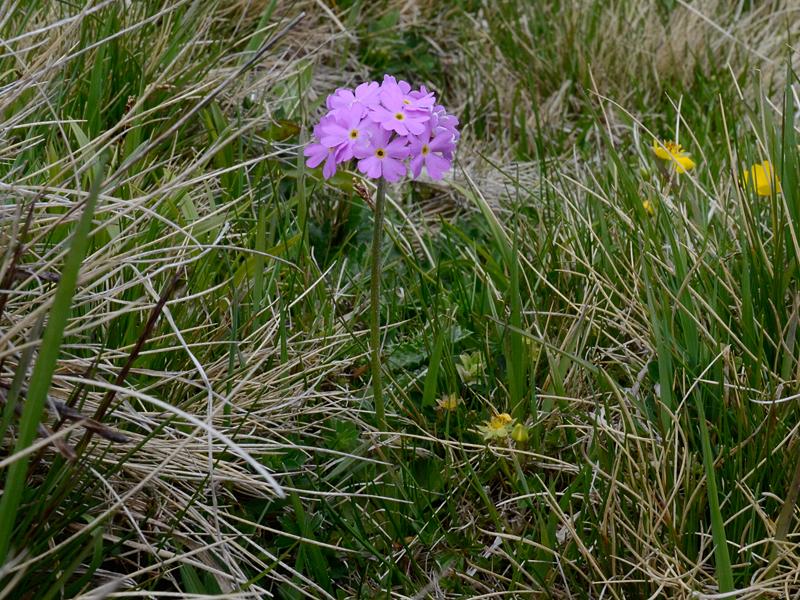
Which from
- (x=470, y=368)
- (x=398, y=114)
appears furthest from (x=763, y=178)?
(x=398, y=114)

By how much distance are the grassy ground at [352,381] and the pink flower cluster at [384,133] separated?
0.15 m

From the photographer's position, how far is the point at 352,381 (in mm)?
1878

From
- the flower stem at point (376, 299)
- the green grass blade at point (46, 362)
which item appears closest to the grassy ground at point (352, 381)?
the green grass blade at point (46, 362)

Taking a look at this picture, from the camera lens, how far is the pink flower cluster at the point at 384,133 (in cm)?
145

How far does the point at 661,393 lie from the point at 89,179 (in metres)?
1.11

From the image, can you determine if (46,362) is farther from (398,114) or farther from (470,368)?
(470,368)

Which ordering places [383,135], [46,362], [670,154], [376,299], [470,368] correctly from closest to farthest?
[46,362] < [383,135] < [376,299] < [470,368] < [670,154]

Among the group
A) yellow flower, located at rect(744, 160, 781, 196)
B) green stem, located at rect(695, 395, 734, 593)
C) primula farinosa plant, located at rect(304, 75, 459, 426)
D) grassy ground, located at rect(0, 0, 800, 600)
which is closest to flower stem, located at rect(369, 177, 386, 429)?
primula farinosa plant, located at rect(304, 75, 459, 426)

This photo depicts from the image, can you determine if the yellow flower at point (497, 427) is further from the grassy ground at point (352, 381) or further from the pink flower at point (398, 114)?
the pink flower at point (398, 114)

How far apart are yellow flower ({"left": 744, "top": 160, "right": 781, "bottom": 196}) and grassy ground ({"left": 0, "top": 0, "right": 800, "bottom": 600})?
3 cm

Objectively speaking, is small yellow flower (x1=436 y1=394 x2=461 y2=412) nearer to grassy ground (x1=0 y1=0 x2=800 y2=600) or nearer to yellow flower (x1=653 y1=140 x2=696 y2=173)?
grassy ground (x1=0 y1=0 x2=800 y2=600)

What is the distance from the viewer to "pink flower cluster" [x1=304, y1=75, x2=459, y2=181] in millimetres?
1451

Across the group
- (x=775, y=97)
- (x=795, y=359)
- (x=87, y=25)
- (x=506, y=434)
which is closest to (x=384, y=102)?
(x=506, y=434)

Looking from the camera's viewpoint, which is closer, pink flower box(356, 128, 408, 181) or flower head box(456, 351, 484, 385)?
pink flower box(356, 128, 408, 181)
